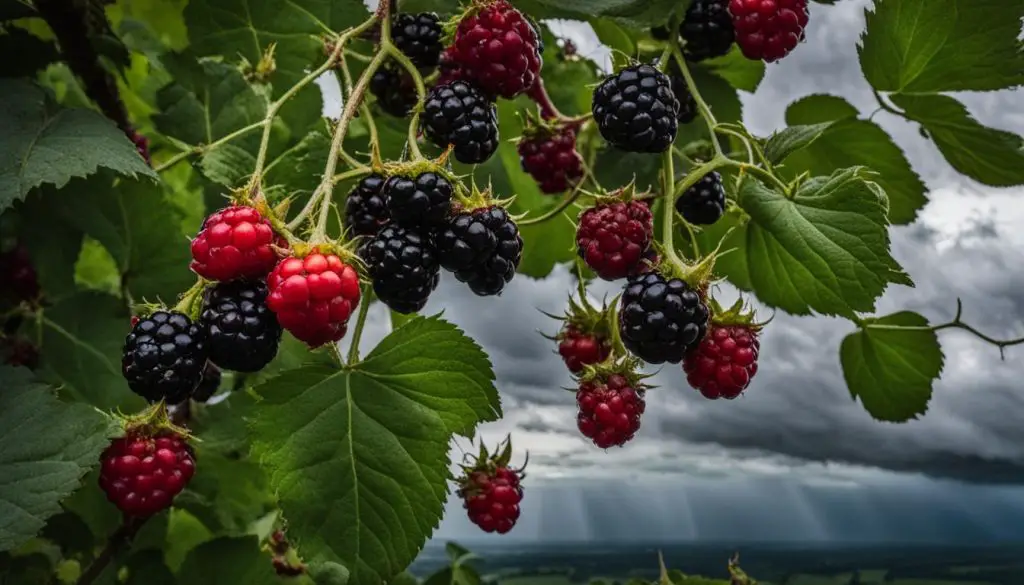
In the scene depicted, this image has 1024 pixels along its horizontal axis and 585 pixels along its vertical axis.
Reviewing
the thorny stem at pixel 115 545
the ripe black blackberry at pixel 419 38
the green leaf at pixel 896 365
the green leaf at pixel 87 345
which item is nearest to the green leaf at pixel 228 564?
the thorny stem at pixel 115 545

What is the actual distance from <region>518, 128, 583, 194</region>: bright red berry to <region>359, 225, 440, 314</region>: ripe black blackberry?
1.09ft

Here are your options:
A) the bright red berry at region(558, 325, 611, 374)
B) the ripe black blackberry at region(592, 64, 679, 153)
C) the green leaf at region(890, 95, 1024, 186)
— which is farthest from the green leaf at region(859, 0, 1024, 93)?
the bright red berry at region(558, 325, 611, 374)

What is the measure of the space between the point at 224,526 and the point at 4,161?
545 millimetres

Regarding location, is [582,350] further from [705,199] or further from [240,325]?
[240,325]

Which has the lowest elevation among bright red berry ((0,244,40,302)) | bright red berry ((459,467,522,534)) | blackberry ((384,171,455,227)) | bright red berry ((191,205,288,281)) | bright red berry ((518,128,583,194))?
bright red berry ((459,467,522,534))

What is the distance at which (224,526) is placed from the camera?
117 centimetres

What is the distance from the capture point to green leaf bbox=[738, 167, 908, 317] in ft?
2.42

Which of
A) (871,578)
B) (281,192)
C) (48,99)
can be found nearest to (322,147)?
(281,192)

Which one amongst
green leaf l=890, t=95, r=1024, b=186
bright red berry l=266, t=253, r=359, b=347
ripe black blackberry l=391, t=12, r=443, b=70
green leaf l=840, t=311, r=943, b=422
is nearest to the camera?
bright red berry l=266, t=253, r=359, b=347

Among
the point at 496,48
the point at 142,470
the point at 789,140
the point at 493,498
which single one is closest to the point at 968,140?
the point at 789,140

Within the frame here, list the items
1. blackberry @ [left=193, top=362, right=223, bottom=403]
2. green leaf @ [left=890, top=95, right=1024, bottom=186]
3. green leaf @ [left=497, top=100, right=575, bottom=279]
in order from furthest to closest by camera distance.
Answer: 1. green leaf @ [left=497, top=100, right=575, bottom=279]
2. blackberry @ [left=193, top=362, right=223, bottom=403]
3. green leaf @ [left=890, top=95, right=1024, bottom=186]

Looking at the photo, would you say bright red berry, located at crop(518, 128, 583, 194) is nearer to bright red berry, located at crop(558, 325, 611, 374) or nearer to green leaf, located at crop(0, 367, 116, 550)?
bright red berry, located at crop(558, 325, 611, 374)

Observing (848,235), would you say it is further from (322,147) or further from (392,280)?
(322,147)

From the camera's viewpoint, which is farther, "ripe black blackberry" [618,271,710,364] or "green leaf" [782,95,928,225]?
"green leaf" [782,95,928,225]
